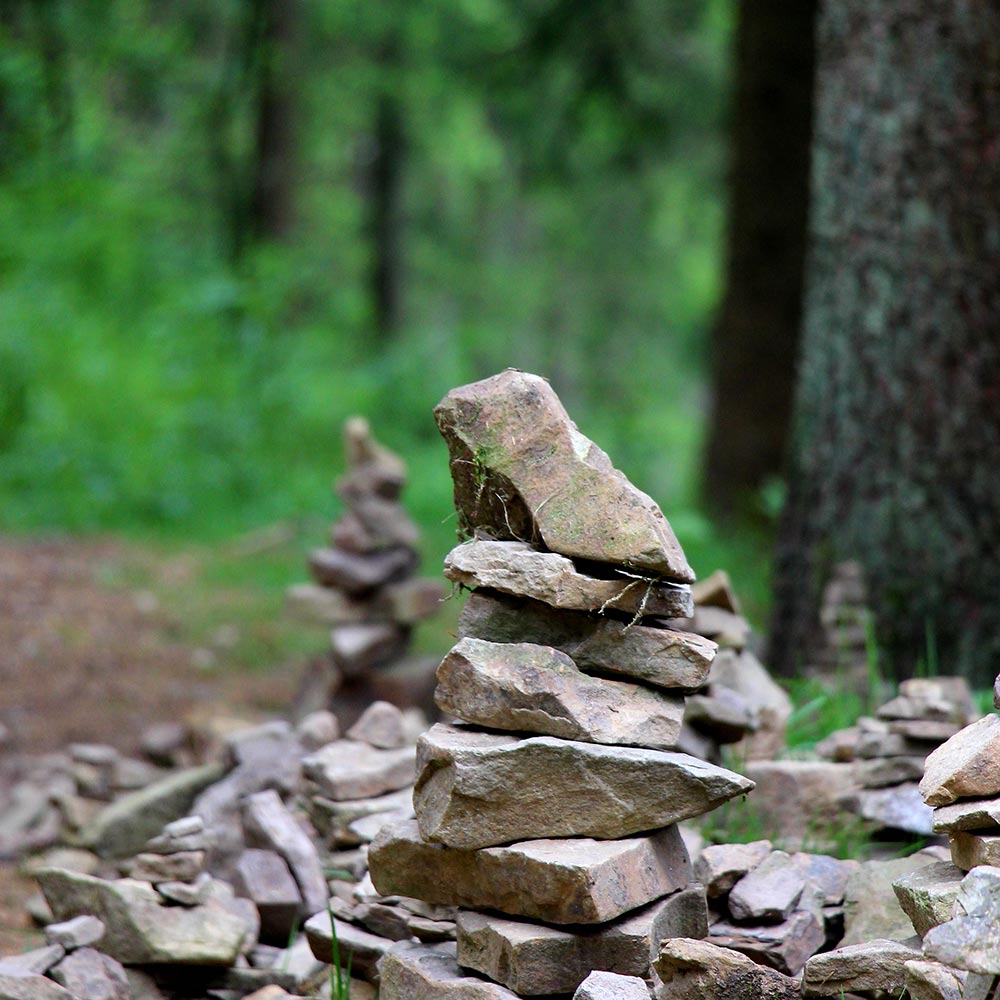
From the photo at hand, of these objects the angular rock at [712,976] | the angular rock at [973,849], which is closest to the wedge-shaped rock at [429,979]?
the angular rock at [712,976]

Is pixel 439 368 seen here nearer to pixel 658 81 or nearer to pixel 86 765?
pixel 658 81

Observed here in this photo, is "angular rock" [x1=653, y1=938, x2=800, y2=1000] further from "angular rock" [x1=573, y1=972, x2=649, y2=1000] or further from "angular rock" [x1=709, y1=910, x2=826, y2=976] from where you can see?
"angular rock" [x1=709, y1=910, x2=826, y2=976]

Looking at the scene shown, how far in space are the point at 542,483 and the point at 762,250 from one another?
620cm

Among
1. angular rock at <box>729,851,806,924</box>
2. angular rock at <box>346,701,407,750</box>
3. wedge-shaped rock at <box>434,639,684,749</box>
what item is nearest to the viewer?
wedge-shaped rock at <box>434,639,684,749</box>

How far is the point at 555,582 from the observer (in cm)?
212

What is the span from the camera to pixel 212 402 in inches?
368

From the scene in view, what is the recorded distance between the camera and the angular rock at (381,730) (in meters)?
3.20

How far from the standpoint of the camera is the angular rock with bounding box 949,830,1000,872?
1.84m

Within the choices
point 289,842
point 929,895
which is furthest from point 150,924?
point 929,895

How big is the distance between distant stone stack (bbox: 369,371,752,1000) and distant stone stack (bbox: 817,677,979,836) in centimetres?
78

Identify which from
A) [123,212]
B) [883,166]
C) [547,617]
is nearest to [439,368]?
[123,212]

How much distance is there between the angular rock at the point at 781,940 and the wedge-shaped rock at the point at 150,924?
1.02 metres

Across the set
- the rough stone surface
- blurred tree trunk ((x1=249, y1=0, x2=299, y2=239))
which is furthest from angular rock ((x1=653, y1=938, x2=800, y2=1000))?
blurred tree trunk ((x1=249, y1=0, x2=299, y2=239))

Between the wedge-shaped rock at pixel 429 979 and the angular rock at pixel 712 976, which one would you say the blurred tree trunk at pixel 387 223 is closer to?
the wedge-shaped rock at pixel 429 979
